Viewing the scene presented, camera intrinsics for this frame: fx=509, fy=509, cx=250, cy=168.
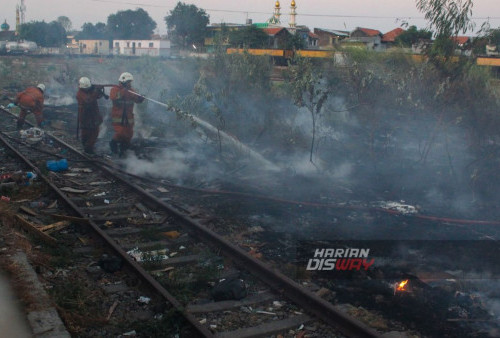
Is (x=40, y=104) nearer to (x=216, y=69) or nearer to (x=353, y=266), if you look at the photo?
(x=216, y=69)

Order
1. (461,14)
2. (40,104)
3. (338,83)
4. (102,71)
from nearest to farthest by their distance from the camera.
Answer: (461,14) < (338,83) < (40,104) < (102,71)

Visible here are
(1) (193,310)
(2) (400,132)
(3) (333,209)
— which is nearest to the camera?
(1) (193,310)

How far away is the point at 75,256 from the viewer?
20.9 ft

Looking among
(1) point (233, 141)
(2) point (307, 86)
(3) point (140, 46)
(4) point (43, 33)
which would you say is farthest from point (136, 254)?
(4) point (43, 33)

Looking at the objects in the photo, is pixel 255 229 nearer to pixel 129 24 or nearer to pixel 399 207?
pixel 399 207

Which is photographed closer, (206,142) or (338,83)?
(338,83)

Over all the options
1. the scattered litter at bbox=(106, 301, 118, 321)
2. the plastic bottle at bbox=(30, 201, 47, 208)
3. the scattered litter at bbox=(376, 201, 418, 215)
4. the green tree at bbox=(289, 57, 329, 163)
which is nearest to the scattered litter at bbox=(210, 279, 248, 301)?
the scattered litter at bbox=(106, 301, 118, 321)

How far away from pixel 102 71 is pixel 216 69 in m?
24.7

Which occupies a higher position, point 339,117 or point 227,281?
point 339,117

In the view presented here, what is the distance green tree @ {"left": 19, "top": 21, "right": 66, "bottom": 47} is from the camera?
81625 millimetres

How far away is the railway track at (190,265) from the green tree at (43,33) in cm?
8027

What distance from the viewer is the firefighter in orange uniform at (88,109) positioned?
40.2 ft

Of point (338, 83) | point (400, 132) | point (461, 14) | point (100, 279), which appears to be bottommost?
point (100, 279)

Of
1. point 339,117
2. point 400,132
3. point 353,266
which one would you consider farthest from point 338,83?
point 353,266
